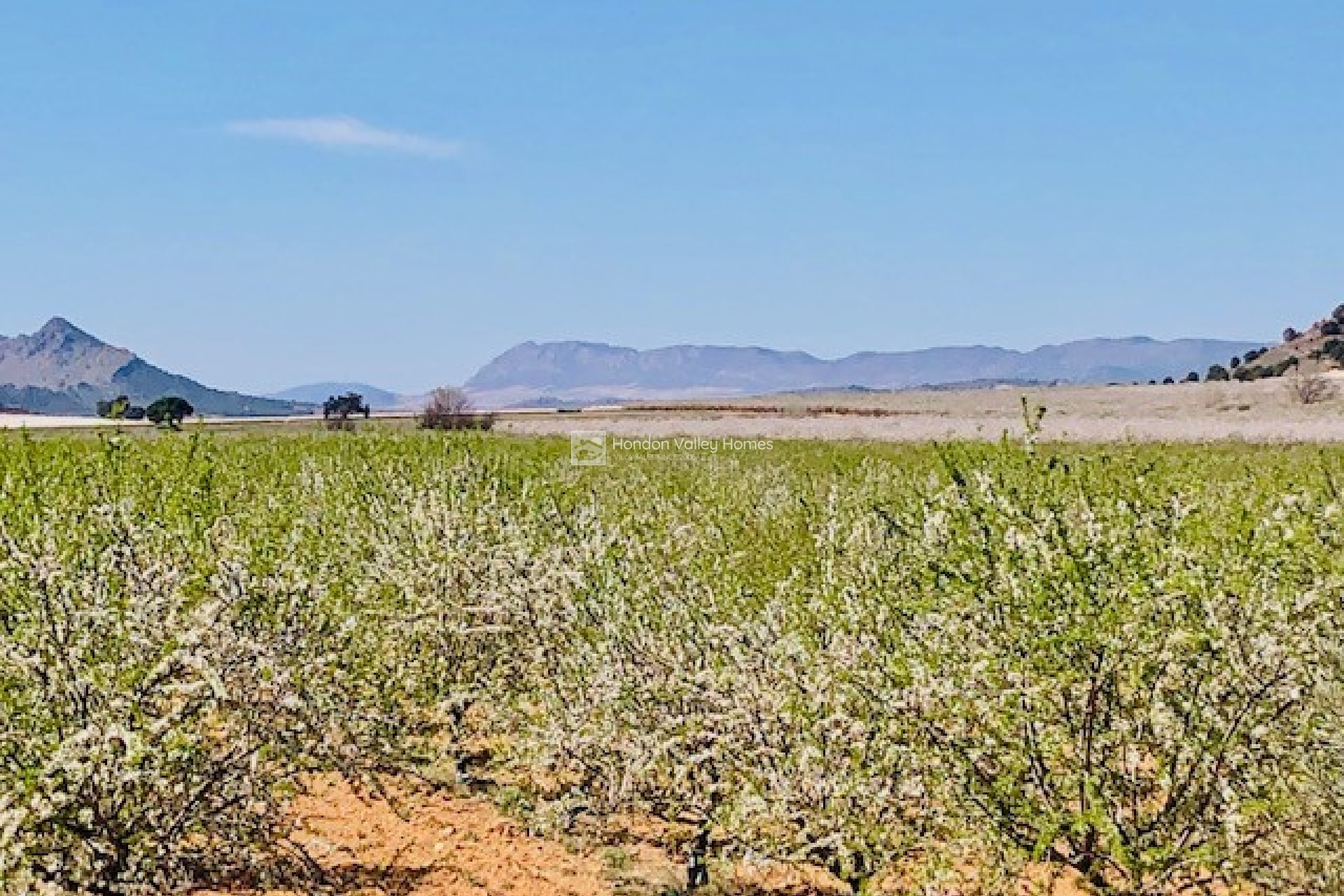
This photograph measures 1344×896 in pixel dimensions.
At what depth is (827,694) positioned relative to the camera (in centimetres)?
695

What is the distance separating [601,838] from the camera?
1006 centimetres

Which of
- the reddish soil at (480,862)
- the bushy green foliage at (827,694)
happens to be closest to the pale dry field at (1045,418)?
the reddish soil at (480,862)

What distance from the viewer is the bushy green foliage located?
19.0 feet

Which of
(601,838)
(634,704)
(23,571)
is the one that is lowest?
(601,838)

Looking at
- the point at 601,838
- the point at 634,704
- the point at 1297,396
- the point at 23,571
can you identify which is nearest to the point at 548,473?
the point at 601,838

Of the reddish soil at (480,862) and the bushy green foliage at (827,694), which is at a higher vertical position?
the bushy green foliage at (827,694)

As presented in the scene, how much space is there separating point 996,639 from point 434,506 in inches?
265

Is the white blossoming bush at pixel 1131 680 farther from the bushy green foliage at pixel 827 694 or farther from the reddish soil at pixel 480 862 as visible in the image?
the reddish soil at pixel 480 862

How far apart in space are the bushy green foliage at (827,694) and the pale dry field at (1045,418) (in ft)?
85.5

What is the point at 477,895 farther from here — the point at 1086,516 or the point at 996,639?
the point at 1086,516

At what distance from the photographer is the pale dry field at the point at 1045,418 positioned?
2074 inches

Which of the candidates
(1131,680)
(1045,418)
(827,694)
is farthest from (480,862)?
(1045,418)
